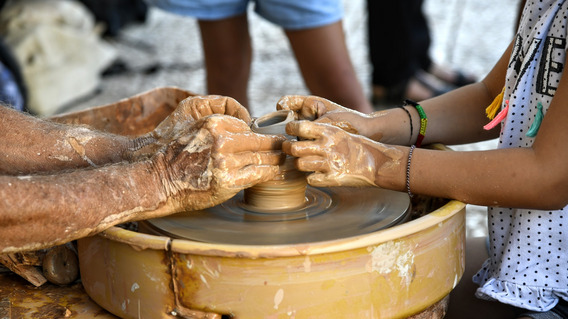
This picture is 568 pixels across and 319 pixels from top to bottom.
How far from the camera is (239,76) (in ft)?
9.78

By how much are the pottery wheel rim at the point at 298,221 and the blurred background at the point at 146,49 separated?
63.8 inches

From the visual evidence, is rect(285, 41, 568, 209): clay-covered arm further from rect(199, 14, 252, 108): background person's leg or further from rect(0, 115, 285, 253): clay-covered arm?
rect(199, 14, 252, 108): background person's leg

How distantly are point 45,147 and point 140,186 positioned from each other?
0.40m

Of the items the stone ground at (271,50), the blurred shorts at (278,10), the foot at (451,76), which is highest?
the blurred shorts at (278,10)

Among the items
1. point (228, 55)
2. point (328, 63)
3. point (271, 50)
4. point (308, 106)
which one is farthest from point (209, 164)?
point (271, 50)

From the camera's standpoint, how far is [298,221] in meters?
1.46

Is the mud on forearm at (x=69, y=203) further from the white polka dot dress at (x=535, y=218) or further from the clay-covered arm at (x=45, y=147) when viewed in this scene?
the white polka dot dress at (x=535, y=218)

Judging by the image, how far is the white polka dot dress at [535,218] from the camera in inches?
55.9

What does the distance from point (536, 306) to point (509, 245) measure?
0.46 feet

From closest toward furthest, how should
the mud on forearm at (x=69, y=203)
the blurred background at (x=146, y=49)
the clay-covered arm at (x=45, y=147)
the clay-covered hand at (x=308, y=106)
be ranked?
the mud on forearm at (x=69, y=203) < the clay-covered arm at (x=45, y=147) < the clay-covered hand at (x=308, y=106) < the blurred background at (x=146, y=49)

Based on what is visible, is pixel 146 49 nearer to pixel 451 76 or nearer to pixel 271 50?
pixel 271 50

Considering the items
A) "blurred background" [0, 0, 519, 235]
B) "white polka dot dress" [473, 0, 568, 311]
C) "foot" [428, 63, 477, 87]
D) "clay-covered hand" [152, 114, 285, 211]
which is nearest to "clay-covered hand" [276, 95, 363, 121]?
"clay-covered hand" [152, 114, 285, 211]

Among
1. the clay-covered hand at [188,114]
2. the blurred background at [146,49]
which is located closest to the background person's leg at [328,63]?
the blurred background at [146,49]

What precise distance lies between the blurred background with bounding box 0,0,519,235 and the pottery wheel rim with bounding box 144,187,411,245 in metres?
1.62
